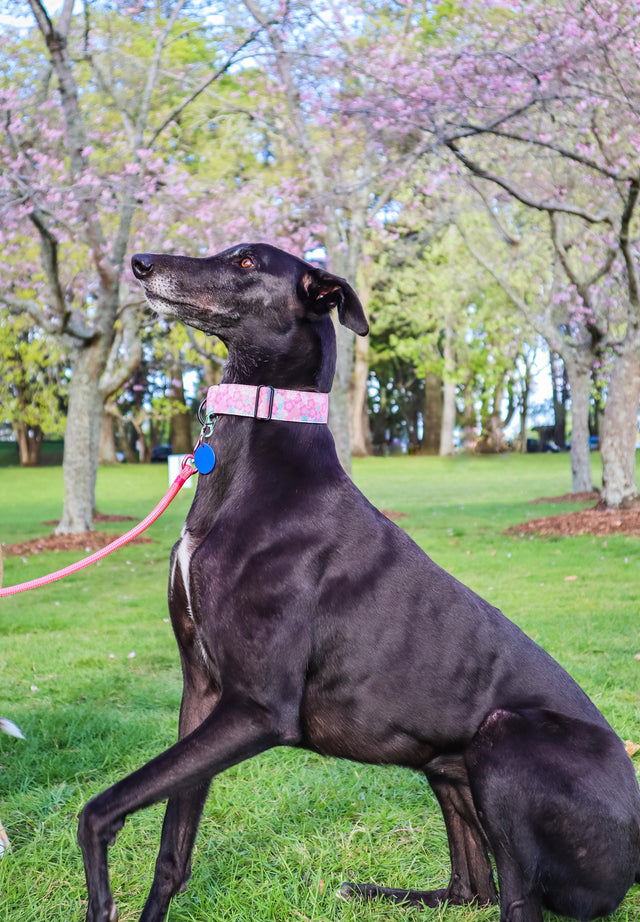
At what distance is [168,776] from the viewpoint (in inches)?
87.7

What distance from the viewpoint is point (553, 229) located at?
15789mm

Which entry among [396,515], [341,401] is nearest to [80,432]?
[341,401]

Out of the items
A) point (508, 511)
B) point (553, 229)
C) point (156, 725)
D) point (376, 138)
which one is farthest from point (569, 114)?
point (156, 725)

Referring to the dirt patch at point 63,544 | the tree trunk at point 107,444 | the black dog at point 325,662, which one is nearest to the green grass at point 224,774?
the black dog at point 325,662

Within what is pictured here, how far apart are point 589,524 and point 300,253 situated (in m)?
8.61

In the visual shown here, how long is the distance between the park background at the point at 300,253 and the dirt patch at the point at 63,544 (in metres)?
0.24

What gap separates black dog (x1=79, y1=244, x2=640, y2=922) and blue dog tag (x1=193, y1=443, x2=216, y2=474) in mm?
28

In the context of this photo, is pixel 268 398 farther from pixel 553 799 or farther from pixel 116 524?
pixel 116 524

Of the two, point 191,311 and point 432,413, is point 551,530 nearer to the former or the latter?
point 191,311

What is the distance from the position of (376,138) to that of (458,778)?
11.8 metres

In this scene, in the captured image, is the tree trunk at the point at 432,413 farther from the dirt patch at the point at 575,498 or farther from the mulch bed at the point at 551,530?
the mulch bed at the point at 551,530

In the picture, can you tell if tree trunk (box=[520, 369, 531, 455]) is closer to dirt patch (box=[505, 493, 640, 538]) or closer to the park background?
the park background

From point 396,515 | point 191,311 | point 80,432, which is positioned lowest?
point 396,515

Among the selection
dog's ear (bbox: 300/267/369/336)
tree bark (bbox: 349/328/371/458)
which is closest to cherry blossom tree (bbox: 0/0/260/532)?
dog's ear (bbox: 300/267/369/336)
